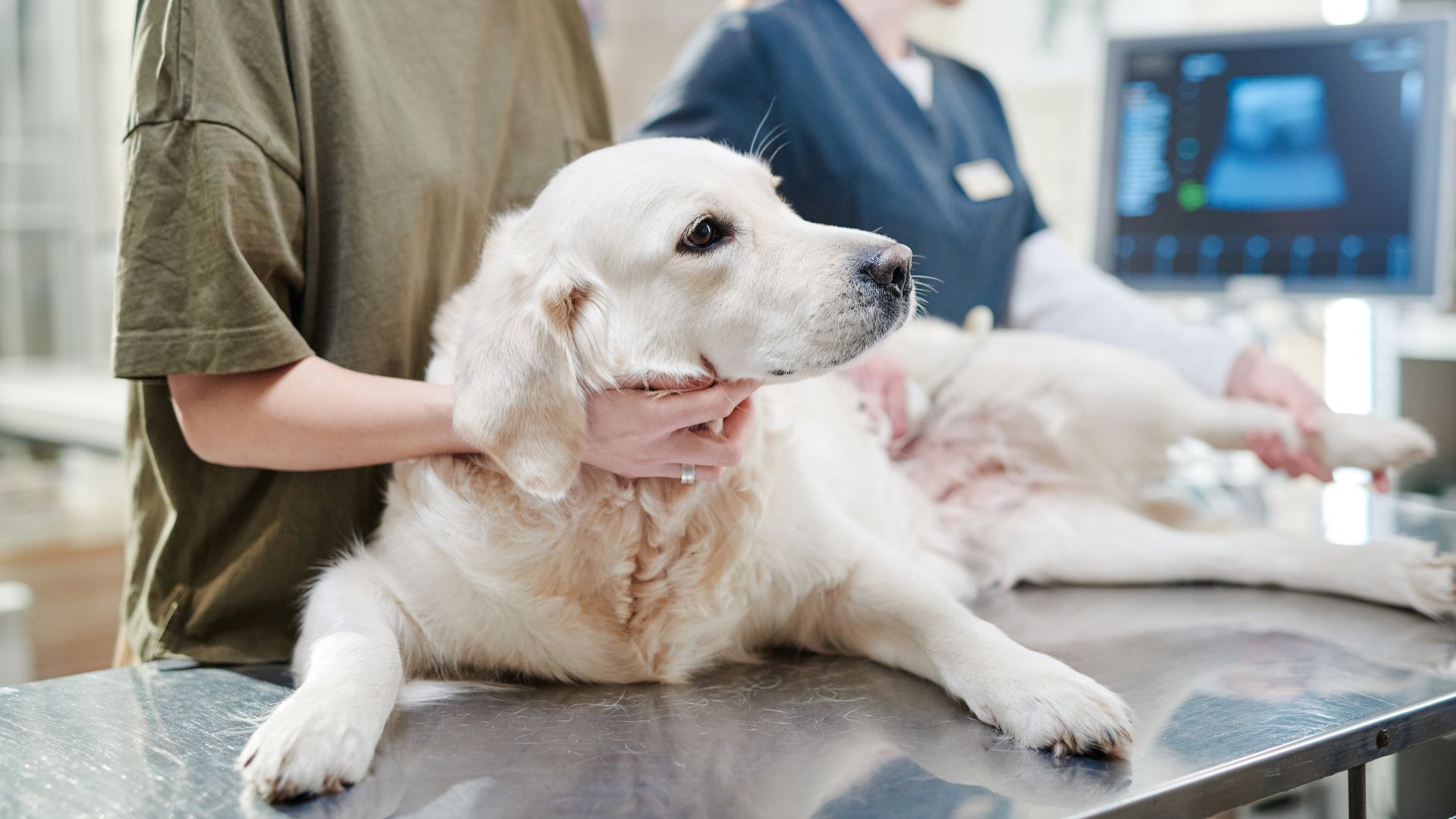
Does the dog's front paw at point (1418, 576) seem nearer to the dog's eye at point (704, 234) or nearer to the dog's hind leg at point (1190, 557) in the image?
the dog's hind leg at point (1190, 557)

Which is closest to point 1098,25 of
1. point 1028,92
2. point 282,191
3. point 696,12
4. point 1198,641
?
point 1028,92

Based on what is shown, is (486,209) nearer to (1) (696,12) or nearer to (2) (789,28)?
(2) (789,28)

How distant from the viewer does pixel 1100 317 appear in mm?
1778

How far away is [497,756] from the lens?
83 cm

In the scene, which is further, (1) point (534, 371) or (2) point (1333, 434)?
(2) point (1333, 434)

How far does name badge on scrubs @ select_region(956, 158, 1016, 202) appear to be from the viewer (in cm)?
169

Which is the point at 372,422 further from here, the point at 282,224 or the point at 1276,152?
the point at 1276,152

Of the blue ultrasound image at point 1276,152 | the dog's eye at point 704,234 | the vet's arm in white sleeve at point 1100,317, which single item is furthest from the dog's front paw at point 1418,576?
the blue ultrasound image at point 1276,152

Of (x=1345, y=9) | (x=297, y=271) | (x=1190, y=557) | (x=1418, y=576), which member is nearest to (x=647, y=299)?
(x=297, y=271)

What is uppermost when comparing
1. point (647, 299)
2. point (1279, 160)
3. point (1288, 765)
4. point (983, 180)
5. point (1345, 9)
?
point (1345, 9)

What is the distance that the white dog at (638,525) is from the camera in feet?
2.84

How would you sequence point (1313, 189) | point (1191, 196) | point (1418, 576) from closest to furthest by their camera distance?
point (1418, 576) → point (1313, 189) → point (1191, 196)

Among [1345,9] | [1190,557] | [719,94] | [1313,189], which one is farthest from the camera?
[1345,9]

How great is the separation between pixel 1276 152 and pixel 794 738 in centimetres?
208
